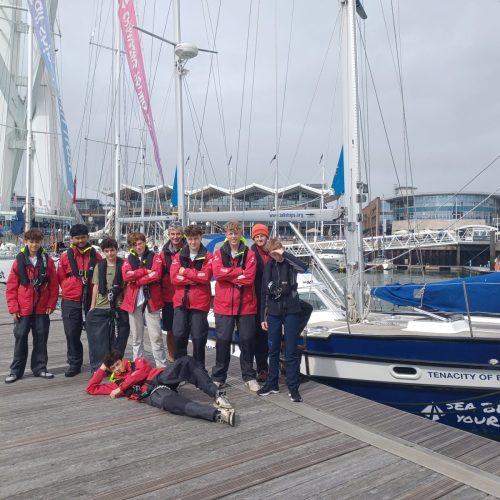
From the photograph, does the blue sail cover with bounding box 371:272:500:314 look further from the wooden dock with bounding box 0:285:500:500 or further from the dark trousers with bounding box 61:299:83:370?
the dark trousers with bounding box 61:299:83:370

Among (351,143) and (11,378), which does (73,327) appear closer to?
(11,378)

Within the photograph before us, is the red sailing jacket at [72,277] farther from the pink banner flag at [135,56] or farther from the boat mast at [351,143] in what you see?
the pink banner flag at [135,56]

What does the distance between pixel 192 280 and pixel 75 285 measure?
1512 millimetres

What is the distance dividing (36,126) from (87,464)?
28.1 m

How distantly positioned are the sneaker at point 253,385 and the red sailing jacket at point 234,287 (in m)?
0.75

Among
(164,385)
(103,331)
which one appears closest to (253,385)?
(164,385)

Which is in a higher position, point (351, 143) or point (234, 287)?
point (351, 143)

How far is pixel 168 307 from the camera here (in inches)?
225

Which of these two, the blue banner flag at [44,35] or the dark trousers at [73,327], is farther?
the blue banner flag at [44,35]

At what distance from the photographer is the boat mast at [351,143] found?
25.3 feet

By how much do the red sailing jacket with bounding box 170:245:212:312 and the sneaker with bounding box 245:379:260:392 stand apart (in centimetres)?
90

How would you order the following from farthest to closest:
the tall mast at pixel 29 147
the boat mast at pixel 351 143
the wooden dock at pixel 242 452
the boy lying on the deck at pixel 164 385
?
the tall mast at pixel 29 147 → the boat mast at pixel 351 143 → the boy lying on the deck at pixel 164 385 → the wooden dock at pixel 242 452

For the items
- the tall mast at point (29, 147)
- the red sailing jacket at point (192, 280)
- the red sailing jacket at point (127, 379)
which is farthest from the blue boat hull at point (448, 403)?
the tall mast at point (29, 147)

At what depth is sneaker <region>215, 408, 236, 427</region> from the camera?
4.01m
